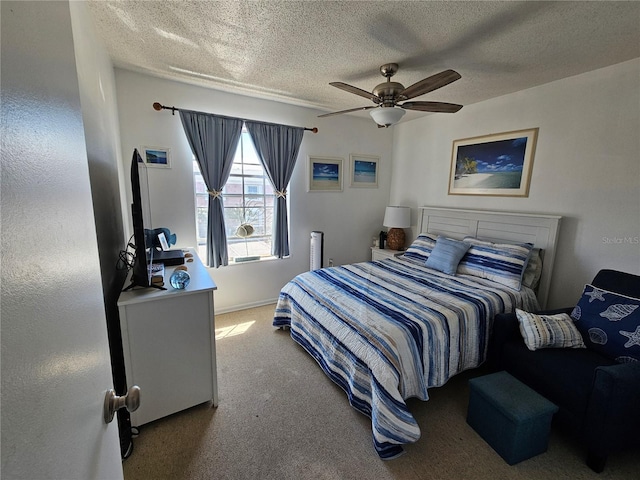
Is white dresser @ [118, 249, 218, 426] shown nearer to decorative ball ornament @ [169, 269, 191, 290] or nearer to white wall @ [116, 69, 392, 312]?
decorative ball ornament @ [169, 269, 191, 290]

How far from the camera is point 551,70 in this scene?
98.1 inches

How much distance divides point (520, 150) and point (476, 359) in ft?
7.29

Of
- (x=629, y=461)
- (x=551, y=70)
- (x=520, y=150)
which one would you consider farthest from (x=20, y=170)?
(x=520, y=150)

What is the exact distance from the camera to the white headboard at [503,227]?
9.06ft

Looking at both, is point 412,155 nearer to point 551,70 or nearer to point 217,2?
point 551,70

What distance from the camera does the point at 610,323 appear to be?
185 cm

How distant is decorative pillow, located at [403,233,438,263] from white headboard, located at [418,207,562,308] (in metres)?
0.26

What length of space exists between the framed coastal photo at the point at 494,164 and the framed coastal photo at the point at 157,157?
3357 millimetres

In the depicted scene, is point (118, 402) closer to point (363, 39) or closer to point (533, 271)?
point (363, 39)

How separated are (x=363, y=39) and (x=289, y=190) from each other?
200 cm

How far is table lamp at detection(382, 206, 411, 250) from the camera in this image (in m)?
4.04

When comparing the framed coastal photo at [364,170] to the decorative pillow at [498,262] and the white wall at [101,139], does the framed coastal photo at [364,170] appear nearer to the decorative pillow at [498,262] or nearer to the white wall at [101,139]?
the decorative pillow at [498,262]

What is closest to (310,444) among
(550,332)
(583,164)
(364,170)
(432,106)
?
(550,332)

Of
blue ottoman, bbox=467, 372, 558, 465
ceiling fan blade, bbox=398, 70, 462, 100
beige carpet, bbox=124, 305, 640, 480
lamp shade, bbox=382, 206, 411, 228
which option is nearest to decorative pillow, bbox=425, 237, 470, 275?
lamp shade, bbox=382, 206, 411, 228
